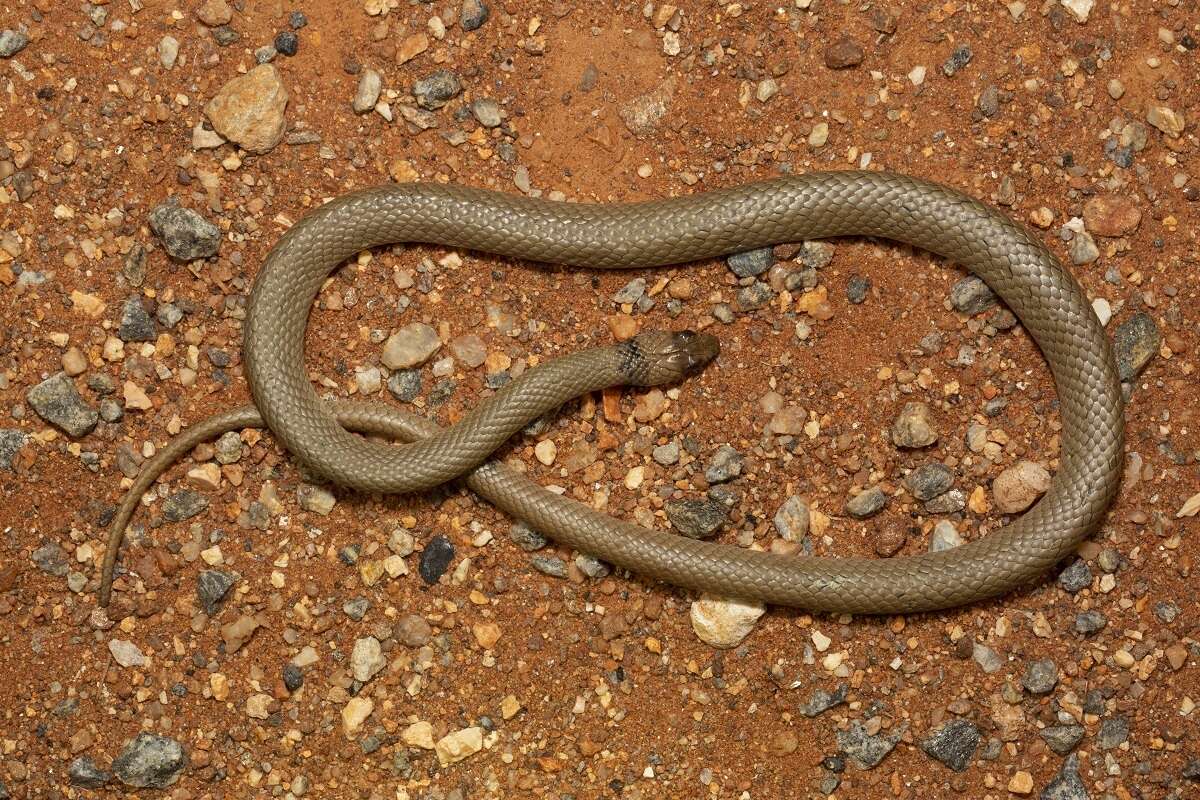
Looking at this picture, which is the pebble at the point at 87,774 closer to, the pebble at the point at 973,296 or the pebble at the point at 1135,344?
the pebble at the point at 973,296

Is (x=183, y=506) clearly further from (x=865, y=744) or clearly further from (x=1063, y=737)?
(x=1063, y=737)

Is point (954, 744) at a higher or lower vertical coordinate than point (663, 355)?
lower

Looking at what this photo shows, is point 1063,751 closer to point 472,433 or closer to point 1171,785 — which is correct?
point 1171,785

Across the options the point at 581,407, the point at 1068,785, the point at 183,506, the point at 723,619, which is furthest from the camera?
the point at 581,407

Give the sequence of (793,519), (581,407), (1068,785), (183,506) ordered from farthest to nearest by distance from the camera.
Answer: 1. (581,407)
2. (183,506)
3. (793,519)
4. (1068,785)

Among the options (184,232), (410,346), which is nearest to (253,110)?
(184,232)
